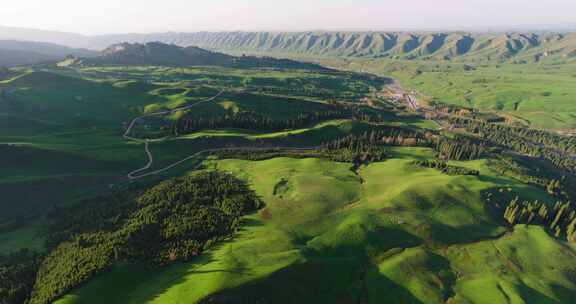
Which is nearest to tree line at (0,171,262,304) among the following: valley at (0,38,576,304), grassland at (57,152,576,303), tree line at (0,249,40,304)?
tree line at (0,249,40,304)

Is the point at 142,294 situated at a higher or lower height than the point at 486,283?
higher

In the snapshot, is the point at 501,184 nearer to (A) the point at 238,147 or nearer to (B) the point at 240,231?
(B) the point at 240,231

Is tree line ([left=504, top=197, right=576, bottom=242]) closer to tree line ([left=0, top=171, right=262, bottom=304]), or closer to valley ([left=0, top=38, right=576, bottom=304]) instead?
valley ([left=0, top=38, right=576, bottom=304])

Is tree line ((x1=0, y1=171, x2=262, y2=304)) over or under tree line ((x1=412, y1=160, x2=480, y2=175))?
under

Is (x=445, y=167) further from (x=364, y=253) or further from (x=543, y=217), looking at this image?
(x=364, y=253)

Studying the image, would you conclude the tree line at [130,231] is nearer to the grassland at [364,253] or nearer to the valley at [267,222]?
the valley at [267,222]

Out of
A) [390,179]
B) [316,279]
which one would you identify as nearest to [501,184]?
[390,179]

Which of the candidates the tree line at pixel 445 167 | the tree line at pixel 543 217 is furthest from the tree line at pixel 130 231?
the tree line at pixel 543 217

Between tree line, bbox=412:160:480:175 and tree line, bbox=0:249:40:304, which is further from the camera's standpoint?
tree line, bbox=412:160:480:175
